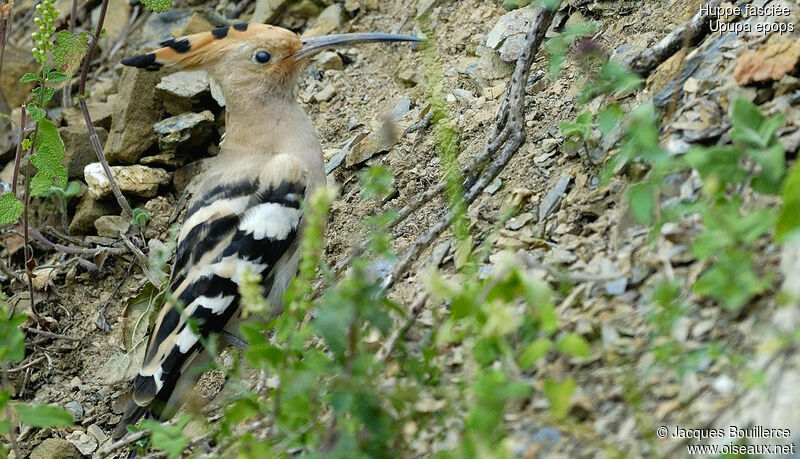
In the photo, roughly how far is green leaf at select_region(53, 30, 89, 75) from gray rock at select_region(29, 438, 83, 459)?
119 centimetres

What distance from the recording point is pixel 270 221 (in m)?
2.90

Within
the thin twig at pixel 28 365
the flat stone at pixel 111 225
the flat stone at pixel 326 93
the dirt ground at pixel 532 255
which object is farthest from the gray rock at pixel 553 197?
the thin twig at pixel 28 365

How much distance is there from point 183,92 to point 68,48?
0.71m

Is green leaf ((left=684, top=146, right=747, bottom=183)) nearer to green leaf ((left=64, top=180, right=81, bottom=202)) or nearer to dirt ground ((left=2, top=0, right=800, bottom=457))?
dirt ground ((left=2, top=0, right=800, bottom=457))

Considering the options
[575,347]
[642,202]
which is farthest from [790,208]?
[575,347]

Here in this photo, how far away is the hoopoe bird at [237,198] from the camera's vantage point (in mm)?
2775

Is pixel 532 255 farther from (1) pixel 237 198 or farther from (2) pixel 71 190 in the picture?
(2) pixel 71 190

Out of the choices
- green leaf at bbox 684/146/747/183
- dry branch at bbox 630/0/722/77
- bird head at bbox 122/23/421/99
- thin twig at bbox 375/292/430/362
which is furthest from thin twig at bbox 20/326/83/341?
green leaf at bbox 684/146/747/183

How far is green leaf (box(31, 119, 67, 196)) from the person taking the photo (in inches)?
117

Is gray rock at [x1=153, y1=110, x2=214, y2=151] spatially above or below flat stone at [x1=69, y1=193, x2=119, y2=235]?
above

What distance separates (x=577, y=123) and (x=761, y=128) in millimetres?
738

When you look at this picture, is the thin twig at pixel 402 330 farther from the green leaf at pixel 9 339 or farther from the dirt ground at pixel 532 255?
the green leaf at pixel 9 339

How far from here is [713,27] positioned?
2.50 meters

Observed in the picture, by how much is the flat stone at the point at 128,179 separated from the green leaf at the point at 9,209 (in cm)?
62
